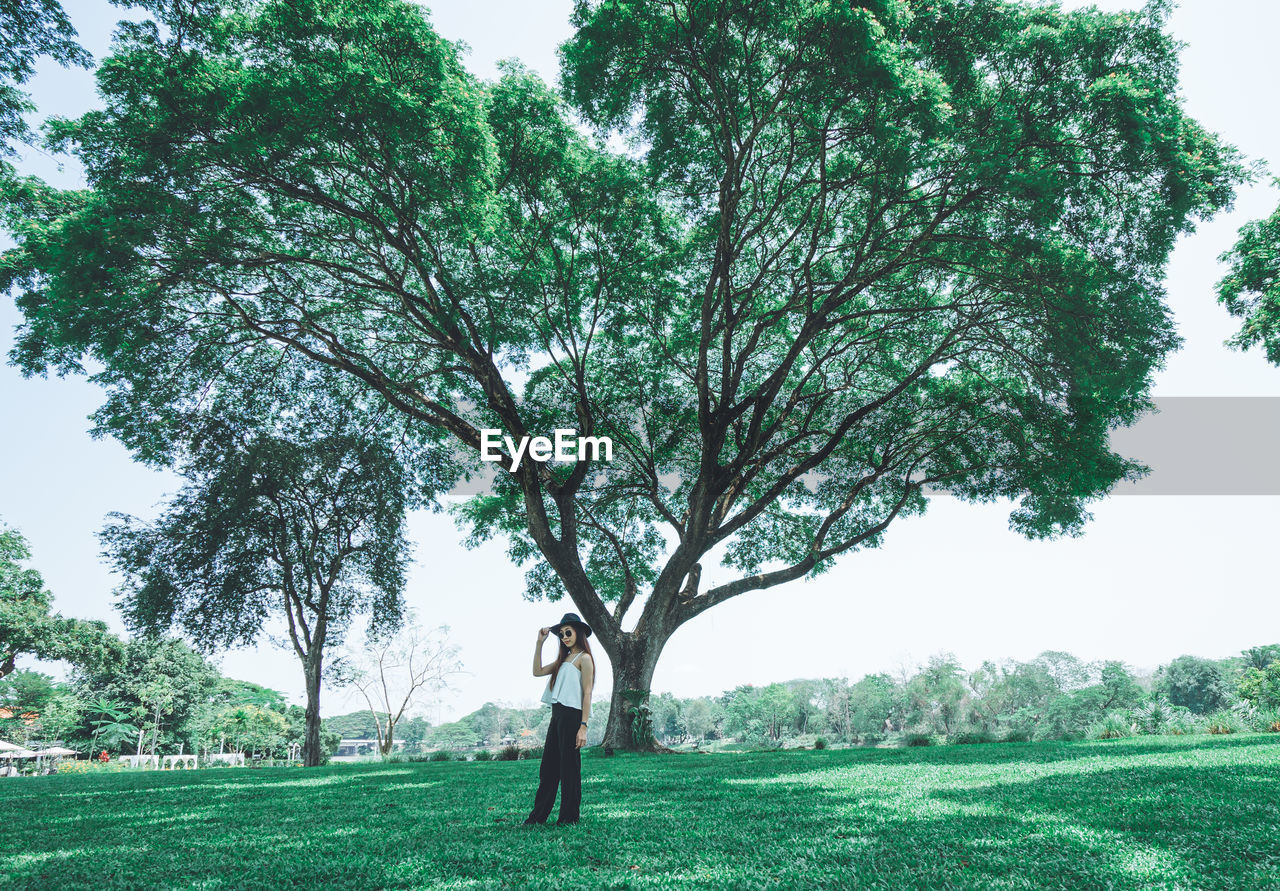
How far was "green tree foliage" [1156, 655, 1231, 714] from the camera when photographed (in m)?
69.4

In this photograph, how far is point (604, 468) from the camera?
19.9 meters

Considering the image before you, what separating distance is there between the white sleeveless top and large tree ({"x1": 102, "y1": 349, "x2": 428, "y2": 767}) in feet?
51.4

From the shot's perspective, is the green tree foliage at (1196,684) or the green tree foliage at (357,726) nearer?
the green tree foliage at (1196,684)

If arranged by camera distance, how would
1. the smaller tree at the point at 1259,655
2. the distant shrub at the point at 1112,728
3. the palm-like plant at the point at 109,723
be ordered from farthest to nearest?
the smaller tree at the point at 1259,655, the palm-like plant at the point at 109,723, the distant shrub at the point at 1112,728

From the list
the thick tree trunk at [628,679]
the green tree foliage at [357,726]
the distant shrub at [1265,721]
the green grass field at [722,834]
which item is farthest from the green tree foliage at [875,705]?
the green tree foliage at [357,726]

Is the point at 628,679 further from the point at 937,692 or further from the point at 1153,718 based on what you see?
the point at 937,692

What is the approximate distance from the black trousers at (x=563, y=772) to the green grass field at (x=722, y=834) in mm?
201

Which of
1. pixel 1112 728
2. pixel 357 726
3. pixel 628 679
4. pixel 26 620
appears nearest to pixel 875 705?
pixel 1112 728

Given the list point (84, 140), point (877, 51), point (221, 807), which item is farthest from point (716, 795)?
point (84, 140)

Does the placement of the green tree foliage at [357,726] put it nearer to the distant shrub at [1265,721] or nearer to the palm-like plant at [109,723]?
the palm-like plant at [109,723]

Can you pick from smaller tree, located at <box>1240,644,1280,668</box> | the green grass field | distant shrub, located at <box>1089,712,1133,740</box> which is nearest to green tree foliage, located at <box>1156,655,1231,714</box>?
smaller tree, located at <box>1240,644,1280,668</box>

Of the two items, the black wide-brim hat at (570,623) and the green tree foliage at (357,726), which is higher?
the black wide-brim hat at (570,623)

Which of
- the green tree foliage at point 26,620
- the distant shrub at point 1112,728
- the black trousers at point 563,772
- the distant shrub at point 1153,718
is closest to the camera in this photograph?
the black trousers at point 563,772

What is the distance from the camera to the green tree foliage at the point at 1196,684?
69.4 metres
